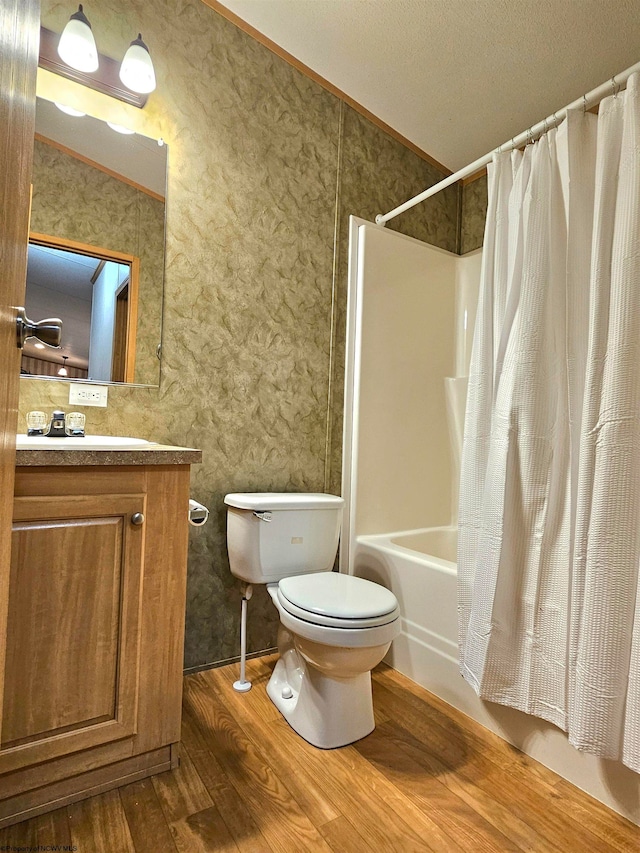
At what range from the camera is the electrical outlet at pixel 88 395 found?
1.62m

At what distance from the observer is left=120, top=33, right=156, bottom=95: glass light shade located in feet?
5.53

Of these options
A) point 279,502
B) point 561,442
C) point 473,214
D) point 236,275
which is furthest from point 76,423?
point 473,214

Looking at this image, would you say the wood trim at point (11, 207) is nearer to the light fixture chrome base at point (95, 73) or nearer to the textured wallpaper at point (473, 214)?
the light fixture chrome base at point (95, 73)

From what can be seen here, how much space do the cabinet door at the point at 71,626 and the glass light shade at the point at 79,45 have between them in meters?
1.50

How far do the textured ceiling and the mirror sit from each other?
825 millimetres

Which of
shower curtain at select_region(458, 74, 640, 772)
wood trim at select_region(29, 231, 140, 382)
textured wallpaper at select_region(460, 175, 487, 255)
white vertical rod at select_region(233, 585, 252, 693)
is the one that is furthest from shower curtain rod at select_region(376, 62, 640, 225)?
white vertical rod at select_region(233, 585, 252, 693)

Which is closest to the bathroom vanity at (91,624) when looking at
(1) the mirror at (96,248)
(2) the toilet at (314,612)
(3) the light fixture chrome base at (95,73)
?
(2) the toilet at (314,612)

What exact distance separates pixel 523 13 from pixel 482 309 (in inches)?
43.2

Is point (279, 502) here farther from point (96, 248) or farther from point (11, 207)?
point (11, 207)

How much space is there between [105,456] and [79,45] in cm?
146

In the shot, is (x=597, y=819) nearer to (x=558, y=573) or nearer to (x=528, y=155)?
(x=558, y=573)

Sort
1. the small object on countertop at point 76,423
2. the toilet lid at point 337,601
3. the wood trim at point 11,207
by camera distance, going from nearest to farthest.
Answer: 1. the wood trim at point 11,207
2. the toilet lid at point 337,601
3. the small object on countertop at point 76,423

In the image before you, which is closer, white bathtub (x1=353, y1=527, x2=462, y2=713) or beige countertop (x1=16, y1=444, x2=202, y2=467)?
beige countertop (x1=16, y1=444, x2=202, y2=467)

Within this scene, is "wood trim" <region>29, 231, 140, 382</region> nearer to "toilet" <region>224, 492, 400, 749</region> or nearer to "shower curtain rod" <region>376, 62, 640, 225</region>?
"toilet" <region>224, 492, 400, 749</region>
